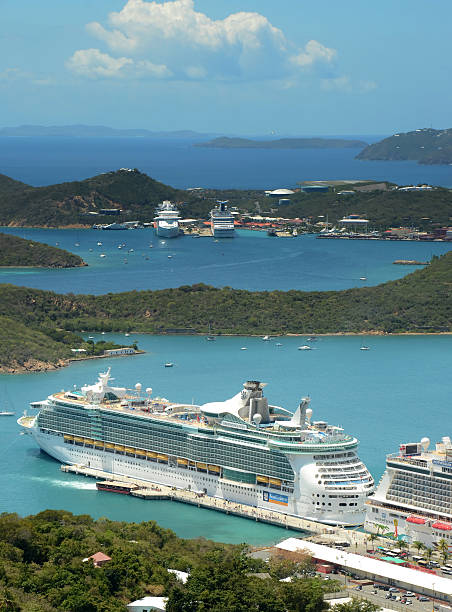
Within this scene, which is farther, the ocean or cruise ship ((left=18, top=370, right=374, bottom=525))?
the ocean

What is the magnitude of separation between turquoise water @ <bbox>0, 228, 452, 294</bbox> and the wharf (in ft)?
149

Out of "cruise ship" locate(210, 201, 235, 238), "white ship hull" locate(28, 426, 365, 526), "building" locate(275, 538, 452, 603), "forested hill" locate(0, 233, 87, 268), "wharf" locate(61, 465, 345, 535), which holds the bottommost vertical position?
"wharf" locate(61, 465, 345, 535)

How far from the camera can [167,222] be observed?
13488 centimetres

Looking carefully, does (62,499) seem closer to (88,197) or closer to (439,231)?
(439,231)

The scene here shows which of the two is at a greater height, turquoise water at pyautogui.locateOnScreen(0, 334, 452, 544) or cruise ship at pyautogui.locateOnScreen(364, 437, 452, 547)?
cruise ship at pyautogui.locateOnScreen(364, 437, 452, 547)

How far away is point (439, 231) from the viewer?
12962cm

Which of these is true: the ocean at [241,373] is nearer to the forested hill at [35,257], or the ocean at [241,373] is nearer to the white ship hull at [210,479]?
the white ship hull at [210,479]

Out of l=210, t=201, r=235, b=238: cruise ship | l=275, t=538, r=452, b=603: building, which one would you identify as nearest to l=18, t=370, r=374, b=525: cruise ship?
l=275, t=538, r=452, b=603: building

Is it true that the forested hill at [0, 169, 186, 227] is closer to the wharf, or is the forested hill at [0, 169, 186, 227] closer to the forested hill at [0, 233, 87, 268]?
the forested hill at [0, 233, 87, 268]

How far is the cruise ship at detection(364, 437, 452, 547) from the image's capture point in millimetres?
37938

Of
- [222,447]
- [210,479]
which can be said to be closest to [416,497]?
[222,447]

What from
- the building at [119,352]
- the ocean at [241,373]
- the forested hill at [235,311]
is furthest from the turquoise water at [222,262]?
the building at [119,352]

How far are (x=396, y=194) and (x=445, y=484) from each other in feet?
369

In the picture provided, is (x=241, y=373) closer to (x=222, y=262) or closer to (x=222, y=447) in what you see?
(x=222, y=447)
